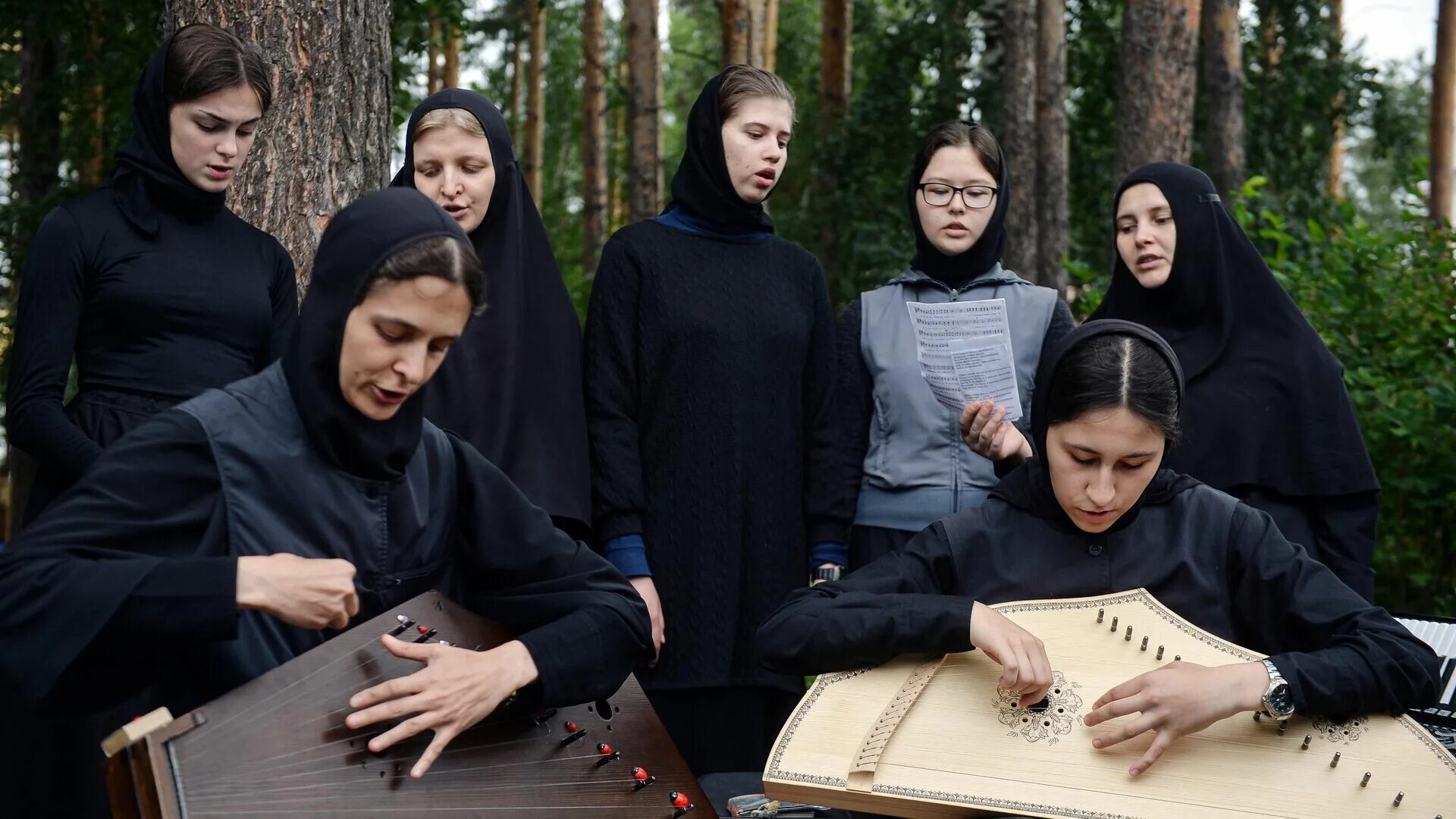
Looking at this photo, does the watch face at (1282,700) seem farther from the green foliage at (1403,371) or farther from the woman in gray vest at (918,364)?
the green foliage at (1403,371)

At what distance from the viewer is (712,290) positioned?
3793 millimetres

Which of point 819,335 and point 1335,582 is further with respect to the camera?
point 819,335

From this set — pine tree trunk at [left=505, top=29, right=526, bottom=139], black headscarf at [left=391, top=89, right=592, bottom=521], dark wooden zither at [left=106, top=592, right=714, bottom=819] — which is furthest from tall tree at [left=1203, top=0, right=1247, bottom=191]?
pine tree trunk at [left=505, top=29, right=526, bottom=139]

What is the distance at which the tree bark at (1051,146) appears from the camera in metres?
12.2

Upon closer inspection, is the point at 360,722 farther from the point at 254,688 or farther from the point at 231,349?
the point at 231,349

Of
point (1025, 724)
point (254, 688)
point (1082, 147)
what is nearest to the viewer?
point (254, 688)

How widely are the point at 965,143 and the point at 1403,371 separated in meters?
3.19

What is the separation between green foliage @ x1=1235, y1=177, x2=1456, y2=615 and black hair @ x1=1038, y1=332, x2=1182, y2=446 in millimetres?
3218

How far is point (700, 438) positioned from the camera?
3738 mm

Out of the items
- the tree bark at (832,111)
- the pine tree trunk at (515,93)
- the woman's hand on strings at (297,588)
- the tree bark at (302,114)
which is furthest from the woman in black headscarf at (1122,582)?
the pine tree trunk at (515,93)

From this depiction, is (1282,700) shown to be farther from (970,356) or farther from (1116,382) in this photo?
(970,356)

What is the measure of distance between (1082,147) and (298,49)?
12733 mm

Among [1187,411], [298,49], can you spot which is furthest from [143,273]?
[1187,411]

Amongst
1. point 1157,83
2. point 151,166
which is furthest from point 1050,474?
point 1157,83
